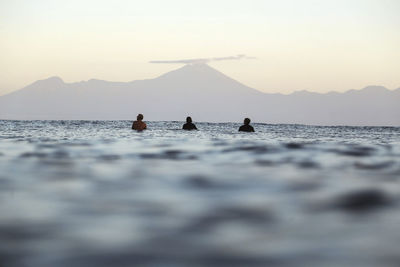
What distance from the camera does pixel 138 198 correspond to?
525 cm

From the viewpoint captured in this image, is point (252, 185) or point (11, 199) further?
point (252, 185)

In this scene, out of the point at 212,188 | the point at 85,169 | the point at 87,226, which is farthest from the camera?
the point at 85,169

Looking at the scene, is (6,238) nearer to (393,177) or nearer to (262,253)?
(262,253)

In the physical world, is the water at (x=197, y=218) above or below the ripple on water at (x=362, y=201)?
below

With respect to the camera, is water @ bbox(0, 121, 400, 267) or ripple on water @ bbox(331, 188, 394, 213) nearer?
water @ bbox(0, 121, 400, 267)

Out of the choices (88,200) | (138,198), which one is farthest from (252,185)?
(88,200)

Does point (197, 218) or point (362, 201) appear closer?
point (197, 218)

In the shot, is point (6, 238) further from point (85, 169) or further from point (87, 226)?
point (85, 169)

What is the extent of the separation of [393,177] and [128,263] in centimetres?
601

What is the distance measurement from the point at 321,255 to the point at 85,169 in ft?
19.4

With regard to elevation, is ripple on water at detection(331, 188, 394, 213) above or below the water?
above

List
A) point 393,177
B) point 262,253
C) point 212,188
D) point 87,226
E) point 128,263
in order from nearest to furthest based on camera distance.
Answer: point 128,263, point 262,253, point 87,226, point 212,188, point 393,177

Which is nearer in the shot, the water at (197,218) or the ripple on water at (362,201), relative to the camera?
the water at (197,218)

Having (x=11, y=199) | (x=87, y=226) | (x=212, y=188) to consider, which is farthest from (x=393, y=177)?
(x=11, y=199)
